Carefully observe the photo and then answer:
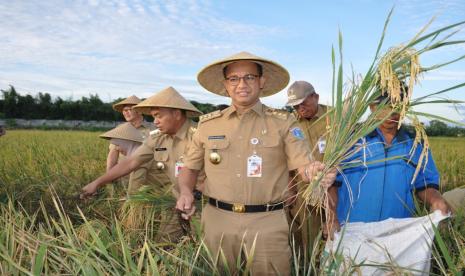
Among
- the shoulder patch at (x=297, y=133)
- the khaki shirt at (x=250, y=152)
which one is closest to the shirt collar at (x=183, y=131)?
the khaki shirt at (x=250, y=152)

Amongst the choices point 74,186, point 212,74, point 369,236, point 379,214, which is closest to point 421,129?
point 369,236

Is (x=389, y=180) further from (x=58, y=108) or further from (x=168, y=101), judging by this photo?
(x=58, y=108)

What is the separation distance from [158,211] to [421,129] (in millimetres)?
1957

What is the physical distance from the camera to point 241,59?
247cm

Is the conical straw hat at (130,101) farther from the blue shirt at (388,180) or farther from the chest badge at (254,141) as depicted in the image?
the blue shirt at (388,180)

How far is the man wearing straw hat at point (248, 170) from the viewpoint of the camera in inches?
93.2

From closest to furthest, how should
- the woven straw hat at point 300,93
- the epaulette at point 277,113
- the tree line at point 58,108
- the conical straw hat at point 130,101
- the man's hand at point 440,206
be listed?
the man's hand at point 440,206, the epaulette at point 277,113, the woven straw hat at point 300,93, the conical straw hat at point 130,101, the tree line at point 58,108

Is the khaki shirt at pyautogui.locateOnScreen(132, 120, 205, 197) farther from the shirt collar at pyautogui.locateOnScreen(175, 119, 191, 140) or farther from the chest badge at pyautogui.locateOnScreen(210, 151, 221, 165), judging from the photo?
the chest badge at pyautogui.locateOnScreen(210, 151, 221, 165)

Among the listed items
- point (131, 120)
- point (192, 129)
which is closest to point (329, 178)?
point (192, 129)

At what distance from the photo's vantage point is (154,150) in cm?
352

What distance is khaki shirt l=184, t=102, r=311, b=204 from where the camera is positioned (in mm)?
2420

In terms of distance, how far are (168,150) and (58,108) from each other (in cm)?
5350

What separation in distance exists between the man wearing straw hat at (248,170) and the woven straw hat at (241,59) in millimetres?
15

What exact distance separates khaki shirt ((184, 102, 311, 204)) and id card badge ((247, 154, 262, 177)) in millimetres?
18
